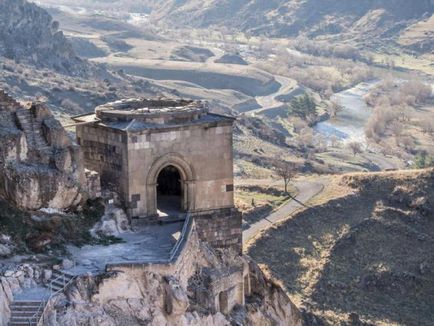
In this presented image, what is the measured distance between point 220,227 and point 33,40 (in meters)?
75.5

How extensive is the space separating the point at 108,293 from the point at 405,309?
2396 cm

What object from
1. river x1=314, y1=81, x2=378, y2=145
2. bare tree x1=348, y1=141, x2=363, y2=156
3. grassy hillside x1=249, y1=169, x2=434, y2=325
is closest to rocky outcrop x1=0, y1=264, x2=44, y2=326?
grassy hillside x1=249, y1=169, x2=434, y2=325

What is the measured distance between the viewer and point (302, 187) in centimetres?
5919

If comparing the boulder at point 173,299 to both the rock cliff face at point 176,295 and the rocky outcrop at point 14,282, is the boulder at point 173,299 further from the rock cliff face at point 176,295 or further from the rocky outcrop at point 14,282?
the rocky outcrop at point 14,282

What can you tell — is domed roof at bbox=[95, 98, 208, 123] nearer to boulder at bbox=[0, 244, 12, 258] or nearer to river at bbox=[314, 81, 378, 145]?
boulder at bbox=[0, 244, 12, 258]

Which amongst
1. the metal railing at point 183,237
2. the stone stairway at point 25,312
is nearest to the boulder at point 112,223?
the metal railing at point 183,237

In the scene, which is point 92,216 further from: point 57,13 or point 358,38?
point 358,38

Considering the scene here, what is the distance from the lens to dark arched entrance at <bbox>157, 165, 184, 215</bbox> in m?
32.3

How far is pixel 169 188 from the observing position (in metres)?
33.7

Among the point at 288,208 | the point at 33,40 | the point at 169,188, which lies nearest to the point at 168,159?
the point at 169,188

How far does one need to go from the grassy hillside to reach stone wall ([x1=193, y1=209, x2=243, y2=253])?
445 inches

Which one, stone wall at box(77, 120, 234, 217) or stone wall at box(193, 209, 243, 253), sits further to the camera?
stone wall at box(193, 209, 243, 253)

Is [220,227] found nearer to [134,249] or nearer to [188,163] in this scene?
[188,163]

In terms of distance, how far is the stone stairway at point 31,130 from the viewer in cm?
2873
